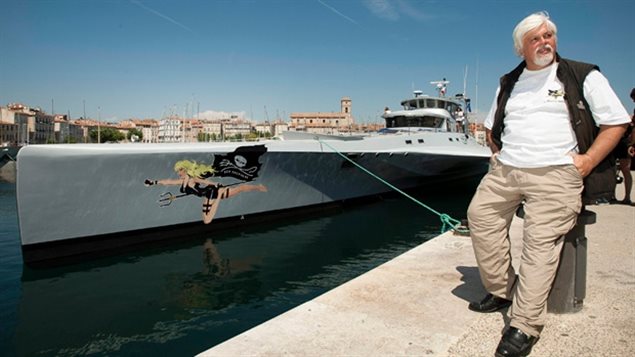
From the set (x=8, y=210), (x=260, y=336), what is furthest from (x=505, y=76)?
(x=8, y=210)

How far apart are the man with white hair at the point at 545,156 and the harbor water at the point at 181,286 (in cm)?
341

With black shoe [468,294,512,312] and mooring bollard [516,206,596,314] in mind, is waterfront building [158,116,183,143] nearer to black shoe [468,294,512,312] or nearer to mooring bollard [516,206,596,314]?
black shoe [468,294,512,312]

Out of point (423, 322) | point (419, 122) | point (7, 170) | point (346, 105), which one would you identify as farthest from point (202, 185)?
point (346, 105)

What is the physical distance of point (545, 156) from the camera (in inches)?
92.1

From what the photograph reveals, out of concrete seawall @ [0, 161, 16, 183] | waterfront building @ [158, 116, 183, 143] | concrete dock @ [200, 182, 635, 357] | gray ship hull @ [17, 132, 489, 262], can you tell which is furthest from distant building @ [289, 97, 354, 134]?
concrete dock @ [200, 182, 635, 357]

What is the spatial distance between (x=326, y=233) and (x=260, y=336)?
811 centimetres

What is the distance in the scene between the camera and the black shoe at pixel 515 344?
212 cm

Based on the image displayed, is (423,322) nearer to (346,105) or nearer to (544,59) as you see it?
(544,59)

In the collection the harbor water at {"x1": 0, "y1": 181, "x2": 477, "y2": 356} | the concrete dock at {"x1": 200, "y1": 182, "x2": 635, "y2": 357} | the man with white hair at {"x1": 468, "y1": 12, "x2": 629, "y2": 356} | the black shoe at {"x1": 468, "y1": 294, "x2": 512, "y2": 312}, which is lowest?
the harbor water at {"x1": 0, "y1": 181, "x2": 477, "y2": 356}

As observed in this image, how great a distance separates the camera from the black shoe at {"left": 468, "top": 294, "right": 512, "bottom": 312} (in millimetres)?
2717

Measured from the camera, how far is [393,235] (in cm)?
1037

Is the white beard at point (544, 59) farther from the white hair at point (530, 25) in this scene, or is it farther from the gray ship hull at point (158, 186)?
the gray ship hull at point (158, 186)

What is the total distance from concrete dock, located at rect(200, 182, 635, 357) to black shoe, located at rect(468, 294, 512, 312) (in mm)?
58

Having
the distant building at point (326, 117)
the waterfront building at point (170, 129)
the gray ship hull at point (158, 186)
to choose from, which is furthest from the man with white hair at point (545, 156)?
the distant building at point (326, 117)
